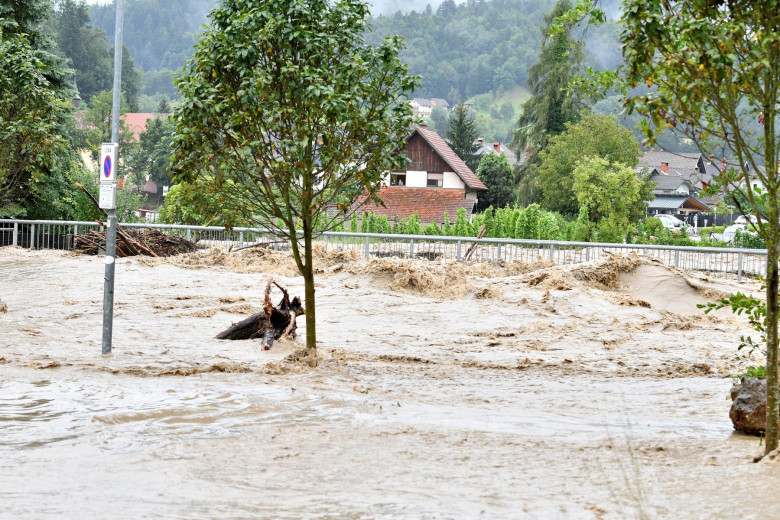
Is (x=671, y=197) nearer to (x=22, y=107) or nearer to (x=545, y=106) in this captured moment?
(x=545, y=106)

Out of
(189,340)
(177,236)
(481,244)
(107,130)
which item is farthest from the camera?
(107,130)

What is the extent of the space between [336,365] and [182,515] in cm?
637

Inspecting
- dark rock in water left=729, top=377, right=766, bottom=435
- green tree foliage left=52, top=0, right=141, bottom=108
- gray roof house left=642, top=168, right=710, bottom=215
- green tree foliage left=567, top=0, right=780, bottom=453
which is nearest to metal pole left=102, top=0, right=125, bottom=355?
green tree foliage left=567, top=0, right=780, bottom=453

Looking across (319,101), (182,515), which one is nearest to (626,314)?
(319,101)

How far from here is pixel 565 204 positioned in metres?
58.3

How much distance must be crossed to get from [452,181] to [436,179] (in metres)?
1.19

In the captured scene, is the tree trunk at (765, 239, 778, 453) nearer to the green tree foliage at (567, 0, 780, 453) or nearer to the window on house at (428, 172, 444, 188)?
the green tree foliage at (567, 0, 780, 453)

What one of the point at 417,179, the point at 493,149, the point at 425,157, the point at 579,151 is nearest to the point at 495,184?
the point at 425,157

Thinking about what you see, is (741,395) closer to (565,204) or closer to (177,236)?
(177,236)

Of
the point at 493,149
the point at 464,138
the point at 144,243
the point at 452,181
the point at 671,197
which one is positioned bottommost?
the point at 144,243

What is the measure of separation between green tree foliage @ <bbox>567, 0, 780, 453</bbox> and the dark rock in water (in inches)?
37.5

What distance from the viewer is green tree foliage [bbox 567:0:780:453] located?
632 centimetres

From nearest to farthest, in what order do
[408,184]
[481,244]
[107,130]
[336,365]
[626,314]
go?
[336,365] → [626,314] → [481,244] → [408,184] → [107,130]

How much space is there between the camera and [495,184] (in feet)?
235
